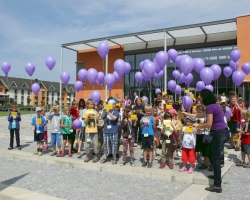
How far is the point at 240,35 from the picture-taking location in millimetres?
15859

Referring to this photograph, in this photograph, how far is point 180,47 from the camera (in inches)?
766

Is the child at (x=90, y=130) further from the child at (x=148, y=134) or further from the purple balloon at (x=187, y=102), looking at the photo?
the purple balloon at (x=187, y=102)

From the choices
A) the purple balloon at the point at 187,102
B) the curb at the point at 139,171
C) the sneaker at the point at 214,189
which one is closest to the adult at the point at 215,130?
the sneaker at the point at 214,189

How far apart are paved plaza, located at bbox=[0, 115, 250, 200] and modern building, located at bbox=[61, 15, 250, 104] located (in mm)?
8496

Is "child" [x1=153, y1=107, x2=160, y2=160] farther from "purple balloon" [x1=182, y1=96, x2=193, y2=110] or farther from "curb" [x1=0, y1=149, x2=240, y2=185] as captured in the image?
"curb" [x1=0, y1=149, x2=240, y2=185]

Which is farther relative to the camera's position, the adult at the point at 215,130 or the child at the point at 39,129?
the child at the point at 39,129

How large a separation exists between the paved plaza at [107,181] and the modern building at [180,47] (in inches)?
335

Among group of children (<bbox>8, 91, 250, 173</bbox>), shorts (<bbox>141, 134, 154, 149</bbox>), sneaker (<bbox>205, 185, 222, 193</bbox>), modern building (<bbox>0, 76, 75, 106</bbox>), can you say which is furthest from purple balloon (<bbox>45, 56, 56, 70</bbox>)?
modern building (<bbox>0, 76, 75, 106</bbox>)

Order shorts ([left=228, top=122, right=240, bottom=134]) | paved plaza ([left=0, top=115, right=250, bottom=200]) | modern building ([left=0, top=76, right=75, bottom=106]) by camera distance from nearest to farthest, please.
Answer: paved plaza ([left=0, top=115, right=250, bottom=200]) → shorts ([left=228, top=122, right=240, bottom=134]) → modern building ([left=0, top=76, right=75, bottom=106])

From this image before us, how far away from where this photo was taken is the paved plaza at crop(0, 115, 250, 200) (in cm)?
414

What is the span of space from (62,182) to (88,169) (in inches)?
41.1

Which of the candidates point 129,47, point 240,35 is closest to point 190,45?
point 240,35

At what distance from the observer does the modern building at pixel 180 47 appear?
15812mm

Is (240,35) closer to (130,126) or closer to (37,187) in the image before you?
(130,126)
